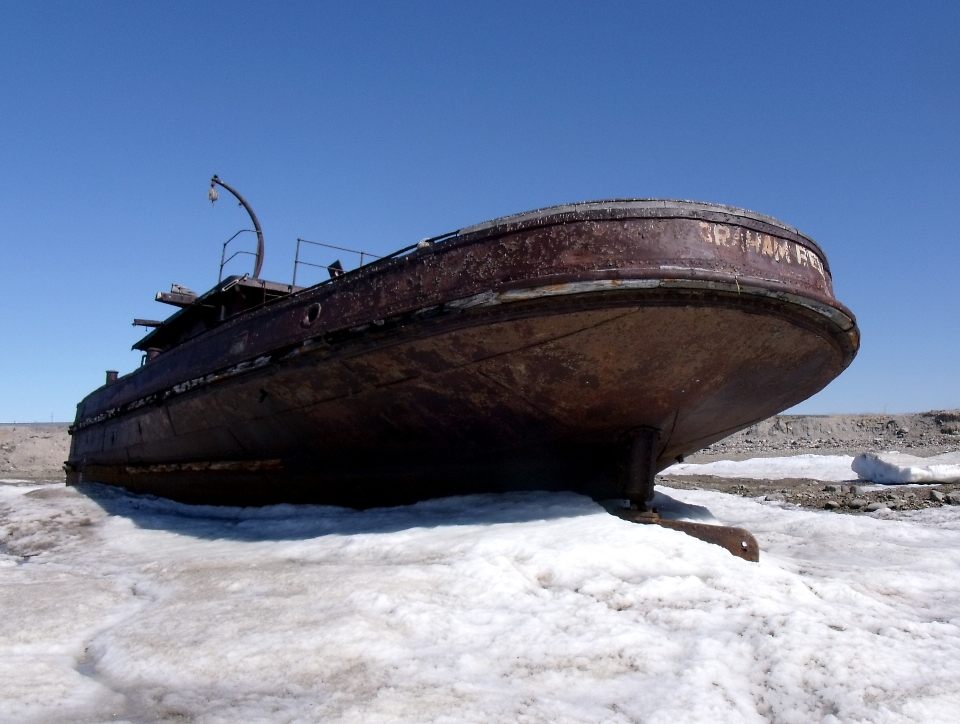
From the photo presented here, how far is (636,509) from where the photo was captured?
420cm

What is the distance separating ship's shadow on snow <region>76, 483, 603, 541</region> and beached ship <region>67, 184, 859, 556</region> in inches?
7.5

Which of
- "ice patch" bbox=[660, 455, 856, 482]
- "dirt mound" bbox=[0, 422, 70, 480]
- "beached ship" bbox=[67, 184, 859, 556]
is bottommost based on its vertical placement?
"dirt mound" bbox=[0, 422, 70, 480]

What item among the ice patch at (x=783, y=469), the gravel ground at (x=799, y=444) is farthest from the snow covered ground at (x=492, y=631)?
the ice patch at (x=783, y=469)

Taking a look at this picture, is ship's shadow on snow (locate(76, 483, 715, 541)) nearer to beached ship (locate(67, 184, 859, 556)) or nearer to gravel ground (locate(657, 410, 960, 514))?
beached ship (locate(67, 184, 859, 556))

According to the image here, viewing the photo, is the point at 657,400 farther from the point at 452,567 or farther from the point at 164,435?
the point at 164,435

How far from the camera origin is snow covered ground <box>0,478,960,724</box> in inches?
74.0

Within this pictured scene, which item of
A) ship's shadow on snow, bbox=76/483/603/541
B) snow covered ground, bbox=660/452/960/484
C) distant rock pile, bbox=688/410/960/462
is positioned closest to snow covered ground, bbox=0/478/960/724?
Result: ship's shadow on snow, bbox=76/483/603/541

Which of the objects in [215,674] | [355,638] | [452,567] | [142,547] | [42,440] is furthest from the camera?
[42,440]

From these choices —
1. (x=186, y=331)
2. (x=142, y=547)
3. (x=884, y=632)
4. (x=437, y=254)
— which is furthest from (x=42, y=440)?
(x=884, y=632)

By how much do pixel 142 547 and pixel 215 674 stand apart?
3.02 m

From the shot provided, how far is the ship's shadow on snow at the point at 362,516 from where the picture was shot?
4109 mm

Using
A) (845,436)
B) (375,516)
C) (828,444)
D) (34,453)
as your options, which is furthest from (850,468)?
(34,453)

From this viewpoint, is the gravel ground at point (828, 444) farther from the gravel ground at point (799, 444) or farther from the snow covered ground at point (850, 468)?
the snow covered ground at point (850, 468)

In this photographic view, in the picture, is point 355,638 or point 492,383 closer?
point 355,638
